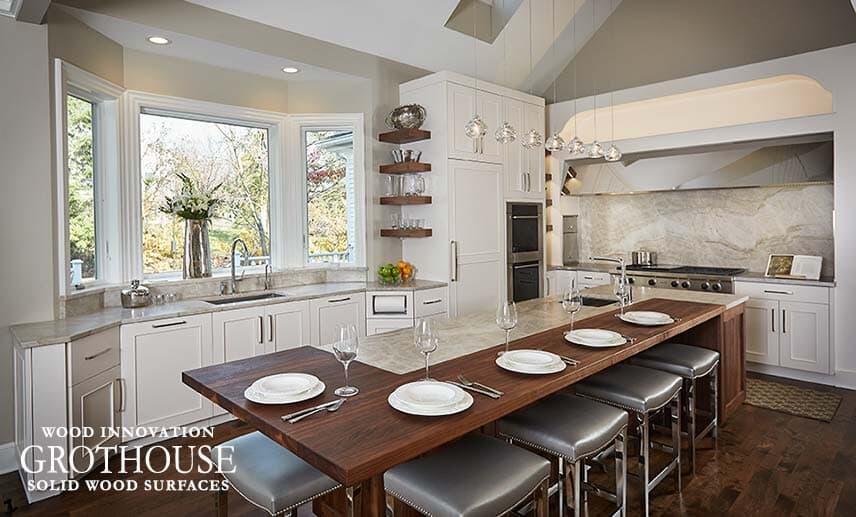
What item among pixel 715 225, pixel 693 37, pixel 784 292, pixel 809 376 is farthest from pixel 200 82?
pixel 809 376

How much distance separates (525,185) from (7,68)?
425 cm

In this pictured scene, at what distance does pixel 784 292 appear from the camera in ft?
14.3

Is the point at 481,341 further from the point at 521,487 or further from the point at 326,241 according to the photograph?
the point at 326,241

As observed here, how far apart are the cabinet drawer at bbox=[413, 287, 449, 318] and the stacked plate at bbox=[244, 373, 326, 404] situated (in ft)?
8.52

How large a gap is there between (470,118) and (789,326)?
3281 mm

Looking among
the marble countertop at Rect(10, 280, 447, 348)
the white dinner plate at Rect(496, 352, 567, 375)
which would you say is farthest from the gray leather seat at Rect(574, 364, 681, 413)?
the marble countertop at Rect(10, 280, 447, 348)

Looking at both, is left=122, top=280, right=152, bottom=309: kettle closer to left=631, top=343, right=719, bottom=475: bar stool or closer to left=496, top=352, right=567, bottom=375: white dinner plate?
left=496, top=352, right=567, bottom=375: white dinner plate

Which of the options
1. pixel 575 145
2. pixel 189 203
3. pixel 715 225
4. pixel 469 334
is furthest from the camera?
pixel 715 225

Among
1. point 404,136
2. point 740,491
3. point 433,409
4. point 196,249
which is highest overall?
point 404,136

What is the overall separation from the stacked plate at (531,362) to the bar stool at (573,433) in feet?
0.87

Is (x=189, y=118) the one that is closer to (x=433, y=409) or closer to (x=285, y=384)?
(x=285, y=384)

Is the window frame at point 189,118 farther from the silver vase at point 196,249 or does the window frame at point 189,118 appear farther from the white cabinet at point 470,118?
the white cabinet at point 470,118

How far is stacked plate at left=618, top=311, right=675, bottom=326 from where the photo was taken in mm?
2664

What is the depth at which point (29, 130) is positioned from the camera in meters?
2.99
